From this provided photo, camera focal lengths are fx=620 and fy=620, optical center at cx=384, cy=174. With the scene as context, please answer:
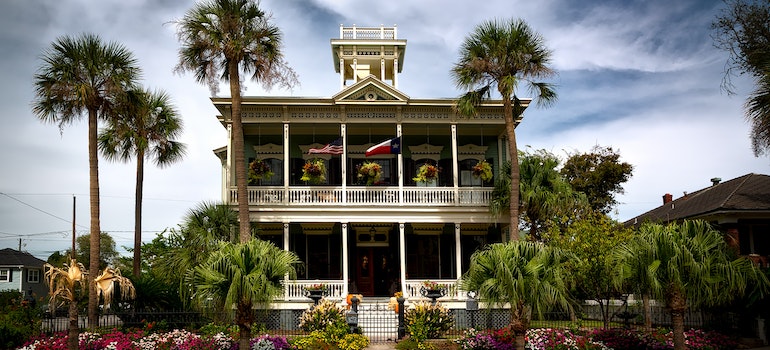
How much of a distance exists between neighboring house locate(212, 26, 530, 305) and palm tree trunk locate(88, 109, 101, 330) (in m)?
5.47

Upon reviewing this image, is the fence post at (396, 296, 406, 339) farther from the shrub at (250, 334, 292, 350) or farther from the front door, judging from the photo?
the front door

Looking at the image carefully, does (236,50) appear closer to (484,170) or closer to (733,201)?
(484,170)

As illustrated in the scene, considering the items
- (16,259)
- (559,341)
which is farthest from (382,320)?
(16,259)

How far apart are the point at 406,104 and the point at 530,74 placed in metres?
5.10

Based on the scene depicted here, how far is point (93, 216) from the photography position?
1833 centimetres

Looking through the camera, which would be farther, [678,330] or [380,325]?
[380,325]

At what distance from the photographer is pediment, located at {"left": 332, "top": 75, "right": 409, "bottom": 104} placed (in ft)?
78.0

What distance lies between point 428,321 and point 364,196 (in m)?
7.05

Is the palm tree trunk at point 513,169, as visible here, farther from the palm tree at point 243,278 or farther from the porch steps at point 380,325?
the palm tree at point 243,278

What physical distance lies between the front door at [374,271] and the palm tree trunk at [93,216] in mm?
10647

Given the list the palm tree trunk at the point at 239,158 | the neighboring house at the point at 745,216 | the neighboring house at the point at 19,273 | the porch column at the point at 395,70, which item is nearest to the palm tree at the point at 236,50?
the palm tree trunk at the point at 239,158

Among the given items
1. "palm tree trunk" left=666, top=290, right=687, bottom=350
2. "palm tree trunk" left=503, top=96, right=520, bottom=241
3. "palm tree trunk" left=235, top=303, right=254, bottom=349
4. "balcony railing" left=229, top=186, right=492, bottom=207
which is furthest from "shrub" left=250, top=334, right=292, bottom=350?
"palm tree trunk" left=666, top=290, right=687, bottom=350

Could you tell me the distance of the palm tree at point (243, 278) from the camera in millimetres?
13383

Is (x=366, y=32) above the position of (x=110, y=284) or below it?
above
